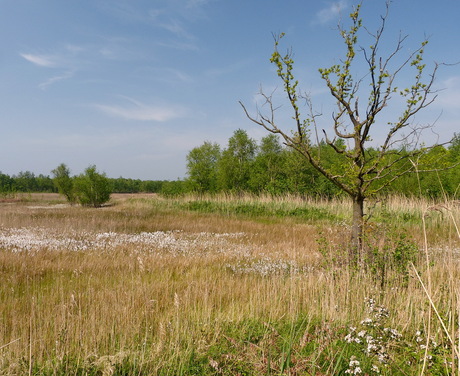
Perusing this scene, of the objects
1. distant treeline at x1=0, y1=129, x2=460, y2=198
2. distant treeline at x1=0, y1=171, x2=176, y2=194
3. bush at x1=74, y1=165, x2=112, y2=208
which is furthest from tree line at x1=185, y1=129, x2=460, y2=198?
distant treeline at x1=0, y1=171, x2=176, y2=194

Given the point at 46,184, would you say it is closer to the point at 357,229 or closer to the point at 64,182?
the point at 64,182

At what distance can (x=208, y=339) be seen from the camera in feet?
12.2

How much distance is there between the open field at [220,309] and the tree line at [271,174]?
672 inches

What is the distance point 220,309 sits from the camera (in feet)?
15.5

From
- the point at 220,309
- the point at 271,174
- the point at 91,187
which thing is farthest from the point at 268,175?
the point at 220,309

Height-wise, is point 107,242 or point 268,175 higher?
point 268,175

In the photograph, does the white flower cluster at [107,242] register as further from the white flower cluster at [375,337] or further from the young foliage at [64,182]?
the young foliage at [64,182]

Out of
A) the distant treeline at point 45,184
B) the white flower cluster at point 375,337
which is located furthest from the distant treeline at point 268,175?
the distant treeline at point 45,184

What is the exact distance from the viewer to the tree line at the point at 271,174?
2714 centimetres

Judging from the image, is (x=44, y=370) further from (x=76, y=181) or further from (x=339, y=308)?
(x=76, y=181)

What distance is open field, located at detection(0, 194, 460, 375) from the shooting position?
3.05 m

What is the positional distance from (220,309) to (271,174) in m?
34.1

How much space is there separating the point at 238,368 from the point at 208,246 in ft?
24.2

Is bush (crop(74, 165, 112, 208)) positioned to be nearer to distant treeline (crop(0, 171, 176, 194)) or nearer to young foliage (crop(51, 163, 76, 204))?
young foliage (crop(51, 163, 76, 204))
